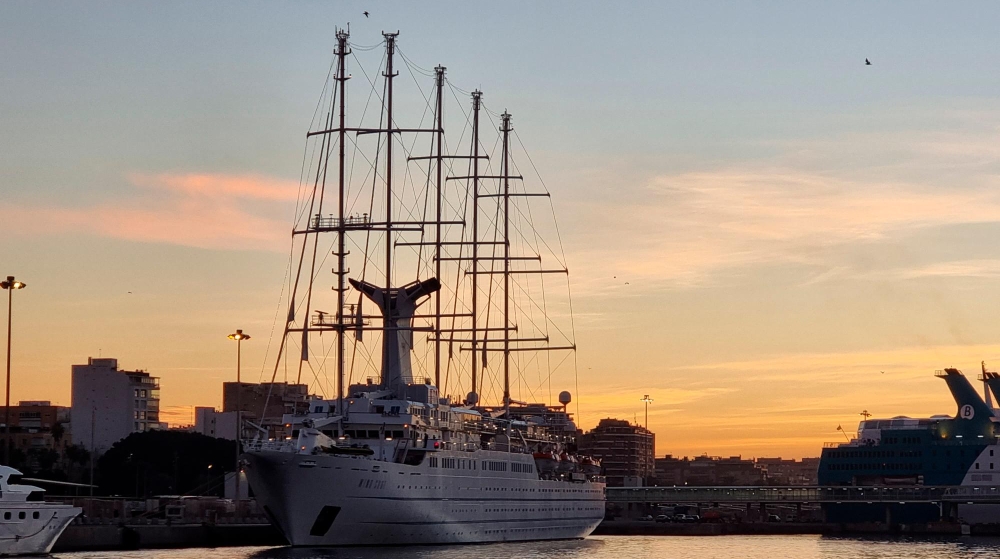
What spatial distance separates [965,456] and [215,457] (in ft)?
225

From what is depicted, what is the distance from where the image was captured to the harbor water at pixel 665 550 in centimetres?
6391

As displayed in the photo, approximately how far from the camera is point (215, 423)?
158m

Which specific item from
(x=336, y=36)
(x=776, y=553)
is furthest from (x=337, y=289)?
(x=776, y=553)

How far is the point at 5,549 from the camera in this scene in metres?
59.4

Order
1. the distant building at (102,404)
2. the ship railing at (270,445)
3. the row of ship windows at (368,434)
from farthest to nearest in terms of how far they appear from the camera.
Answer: the distant building at (102,404)
the row of ship windows at (368,434)
the ship railing at (270,445)

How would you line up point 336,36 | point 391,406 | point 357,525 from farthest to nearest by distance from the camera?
point 336,36 < point 391,406 < point 357,525

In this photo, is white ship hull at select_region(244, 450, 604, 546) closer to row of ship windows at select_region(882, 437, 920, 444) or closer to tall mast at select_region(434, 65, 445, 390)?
tall mast at select_region(434, 65, 445, 390)

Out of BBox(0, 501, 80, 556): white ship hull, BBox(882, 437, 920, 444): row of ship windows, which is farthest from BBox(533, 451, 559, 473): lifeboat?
BBox(882, 437, 920, 444): row of ship windows

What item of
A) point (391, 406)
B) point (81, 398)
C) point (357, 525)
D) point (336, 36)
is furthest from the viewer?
point (81, 398)

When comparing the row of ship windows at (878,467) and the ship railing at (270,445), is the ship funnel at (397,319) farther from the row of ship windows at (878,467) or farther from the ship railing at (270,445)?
the row of ship windows at (878,467)

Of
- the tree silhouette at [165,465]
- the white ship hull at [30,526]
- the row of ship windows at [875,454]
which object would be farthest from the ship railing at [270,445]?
the row of ship windows at [875,454]

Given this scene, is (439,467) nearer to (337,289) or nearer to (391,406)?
(391,406)

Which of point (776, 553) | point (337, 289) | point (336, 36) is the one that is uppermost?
point (336, 36)

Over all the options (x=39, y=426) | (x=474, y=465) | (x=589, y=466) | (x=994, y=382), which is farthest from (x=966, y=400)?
(x=39, y=426)
